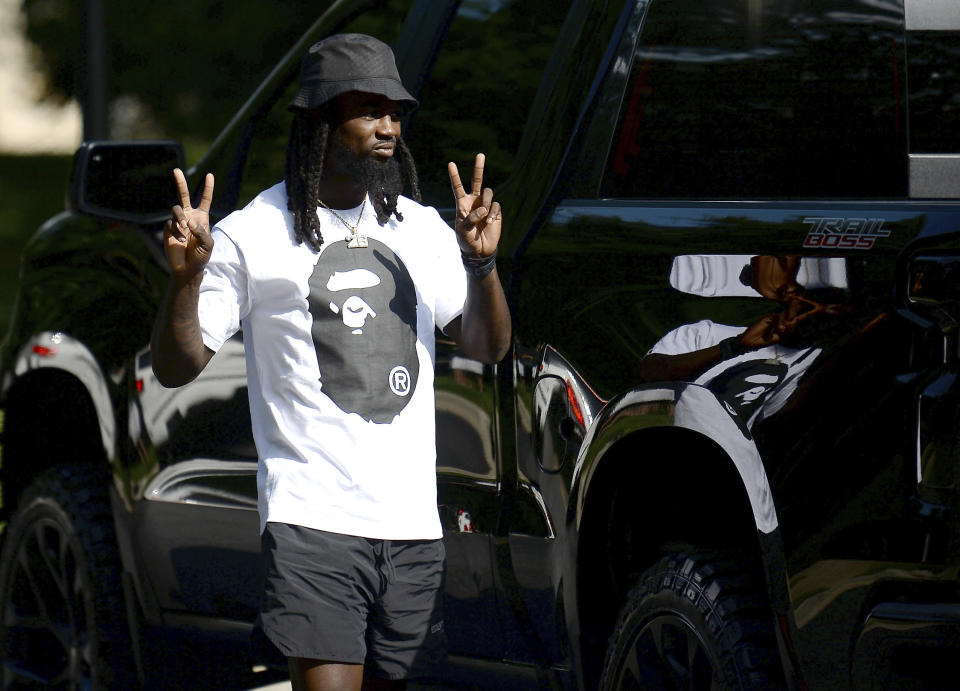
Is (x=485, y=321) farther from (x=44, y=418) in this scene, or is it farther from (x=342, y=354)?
(x=44, y=418)

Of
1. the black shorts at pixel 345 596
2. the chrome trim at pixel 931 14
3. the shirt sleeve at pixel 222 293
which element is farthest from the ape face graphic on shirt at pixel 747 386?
the shirt sleeve at pixel 222 293

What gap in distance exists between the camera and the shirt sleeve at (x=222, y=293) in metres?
3.23

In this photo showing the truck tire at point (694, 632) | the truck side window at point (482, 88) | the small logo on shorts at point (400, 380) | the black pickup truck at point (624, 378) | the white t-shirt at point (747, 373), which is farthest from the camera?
the truck side window at point (482, 88)

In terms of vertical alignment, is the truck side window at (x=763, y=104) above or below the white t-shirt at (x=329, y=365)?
above

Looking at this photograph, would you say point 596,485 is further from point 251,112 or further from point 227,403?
point 251,112

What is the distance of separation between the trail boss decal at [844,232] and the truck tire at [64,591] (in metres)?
2.48

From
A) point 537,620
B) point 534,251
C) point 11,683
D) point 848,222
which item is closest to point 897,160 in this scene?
point 848,222

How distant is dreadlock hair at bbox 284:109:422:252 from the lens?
3.29m

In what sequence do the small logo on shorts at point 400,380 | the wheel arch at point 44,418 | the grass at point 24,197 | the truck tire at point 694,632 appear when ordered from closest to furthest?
the truck tire at point 694,632 < the small logo on shorts at point 400,380 < the wheel arch at point 44,418 < the grass at point 24,197

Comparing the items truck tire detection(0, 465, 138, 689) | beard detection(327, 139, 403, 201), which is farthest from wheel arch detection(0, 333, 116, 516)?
beard detection(327, 139, 403, 201)

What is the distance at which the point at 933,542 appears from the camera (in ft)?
8.42

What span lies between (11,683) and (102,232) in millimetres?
1335

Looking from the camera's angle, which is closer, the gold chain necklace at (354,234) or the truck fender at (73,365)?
the gold chain necklace at (354,234)

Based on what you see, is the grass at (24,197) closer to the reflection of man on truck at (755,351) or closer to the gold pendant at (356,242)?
the gold pendant at (356,242)
